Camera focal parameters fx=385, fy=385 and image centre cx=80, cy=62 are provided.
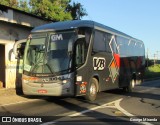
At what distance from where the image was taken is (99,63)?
58.1 ft

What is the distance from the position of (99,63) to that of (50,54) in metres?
2.86

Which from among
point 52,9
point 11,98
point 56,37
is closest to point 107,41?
point 56,37

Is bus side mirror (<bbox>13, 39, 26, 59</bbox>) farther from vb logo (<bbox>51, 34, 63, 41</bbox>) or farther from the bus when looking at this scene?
vb logo (<bbox>51, 34, 63, 41</bbox>)

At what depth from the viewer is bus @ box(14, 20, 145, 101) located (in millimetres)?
15453

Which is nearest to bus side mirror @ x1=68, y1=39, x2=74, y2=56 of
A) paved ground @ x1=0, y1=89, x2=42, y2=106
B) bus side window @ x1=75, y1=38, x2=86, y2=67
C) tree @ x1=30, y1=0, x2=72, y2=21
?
bus side window @ x1=75, y1=38, x2=86, y2=67

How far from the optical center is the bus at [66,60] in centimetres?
1545

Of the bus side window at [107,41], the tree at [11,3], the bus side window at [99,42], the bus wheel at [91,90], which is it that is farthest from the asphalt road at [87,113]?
the tree at [11,3]

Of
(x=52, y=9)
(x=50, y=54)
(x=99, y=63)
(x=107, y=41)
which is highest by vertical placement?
(x=52, y=9)

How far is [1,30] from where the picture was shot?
22.1 meters

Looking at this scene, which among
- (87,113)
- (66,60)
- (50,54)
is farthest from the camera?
(50,54)

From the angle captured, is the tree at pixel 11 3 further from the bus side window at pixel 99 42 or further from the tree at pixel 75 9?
the bus side window at pixel 99 42

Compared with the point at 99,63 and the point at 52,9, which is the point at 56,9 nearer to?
the point at 52,9

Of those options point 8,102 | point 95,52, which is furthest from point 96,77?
point 8,102

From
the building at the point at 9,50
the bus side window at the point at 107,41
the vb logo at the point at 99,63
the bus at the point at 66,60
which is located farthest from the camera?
the building at the point at 9,50
